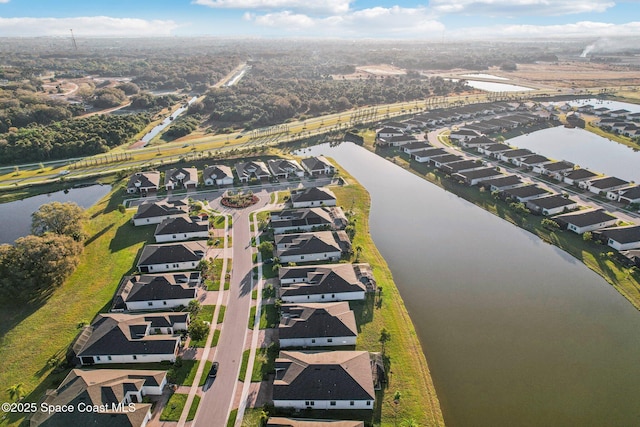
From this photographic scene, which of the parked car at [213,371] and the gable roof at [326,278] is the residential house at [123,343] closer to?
the parked car at [213,371]

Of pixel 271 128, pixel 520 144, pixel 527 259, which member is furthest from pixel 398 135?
pixel 527 259

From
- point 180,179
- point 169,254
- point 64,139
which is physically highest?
point 64,139

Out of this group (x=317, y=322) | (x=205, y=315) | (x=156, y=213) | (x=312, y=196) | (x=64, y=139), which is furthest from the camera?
(x=64, y=139)

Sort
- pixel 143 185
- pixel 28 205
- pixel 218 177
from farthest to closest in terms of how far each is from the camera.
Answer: pixel 218 177, pixel 143 185, pixel 28 205

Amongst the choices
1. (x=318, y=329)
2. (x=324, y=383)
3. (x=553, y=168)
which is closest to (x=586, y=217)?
(x=553, y=168)

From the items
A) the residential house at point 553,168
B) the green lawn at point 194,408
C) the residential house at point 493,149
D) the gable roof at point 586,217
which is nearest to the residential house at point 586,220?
the gable roof at point 586,217

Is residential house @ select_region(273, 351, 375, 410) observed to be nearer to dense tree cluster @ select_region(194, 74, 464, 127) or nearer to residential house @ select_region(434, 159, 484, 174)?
residential house @ select_region(434, 159, 484, 174)

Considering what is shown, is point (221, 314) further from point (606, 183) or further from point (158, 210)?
point (606, 183)
